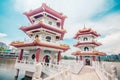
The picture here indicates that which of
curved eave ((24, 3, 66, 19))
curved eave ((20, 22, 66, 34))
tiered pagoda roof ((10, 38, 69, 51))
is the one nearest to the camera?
tiered pagoda roof ((10, 38, 69, 51))

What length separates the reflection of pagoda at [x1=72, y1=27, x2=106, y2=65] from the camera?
2450 cm

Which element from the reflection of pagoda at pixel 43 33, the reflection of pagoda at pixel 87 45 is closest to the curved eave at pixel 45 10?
the reflection of pagoda at pixel 43 33

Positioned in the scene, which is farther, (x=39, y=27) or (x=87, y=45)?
(x=87, y=45)

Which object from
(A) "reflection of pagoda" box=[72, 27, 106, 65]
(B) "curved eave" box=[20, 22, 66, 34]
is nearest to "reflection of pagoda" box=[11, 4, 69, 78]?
(B) "curved eave" box=[20, 22, 66, 34]

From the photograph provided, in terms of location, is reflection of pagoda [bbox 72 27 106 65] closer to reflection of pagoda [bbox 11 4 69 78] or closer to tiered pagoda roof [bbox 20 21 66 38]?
reflection of pagoda [bbox 11 4 69 78]

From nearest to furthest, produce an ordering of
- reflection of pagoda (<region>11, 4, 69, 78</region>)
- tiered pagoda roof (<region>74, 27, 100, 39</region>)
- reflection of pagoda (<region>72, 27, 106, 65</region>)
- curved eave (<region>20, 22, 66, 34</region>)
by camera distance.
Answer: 1. curved eave (<region>20, 22, 66, 34</region>)
2. reflection of pagoda (<region>11, 4, 69, 78</region>)
3. reflection of pagoda (<region>72, 27, 106, 65</region>)
4. tiered pagoda roof (<region>74, 27, 100, 39</region>)

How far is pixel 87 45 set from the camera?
83.9ft

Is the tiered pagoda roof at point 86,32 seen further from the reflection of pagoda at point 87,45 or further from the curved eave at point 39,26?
the curved eave at point 39,26

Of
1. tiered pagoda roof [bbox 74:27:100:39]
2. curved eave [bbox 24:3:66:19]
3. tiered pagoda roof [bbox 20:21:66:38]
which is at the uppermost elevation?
curved eave [bbox 24:3:66:19]

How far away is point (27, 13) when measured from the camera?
1733 centimetres

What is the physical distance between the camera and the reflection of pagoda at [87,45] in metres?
24.5

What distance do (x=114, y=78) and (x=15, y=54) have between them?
53.0 meters

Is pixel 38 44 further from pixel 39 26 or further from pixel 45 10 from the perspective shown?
pixel 45 10

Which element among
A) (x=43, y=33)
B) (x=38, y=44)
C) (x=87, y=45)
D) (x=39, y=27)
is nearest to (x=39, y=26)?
(x=39, y=27)
